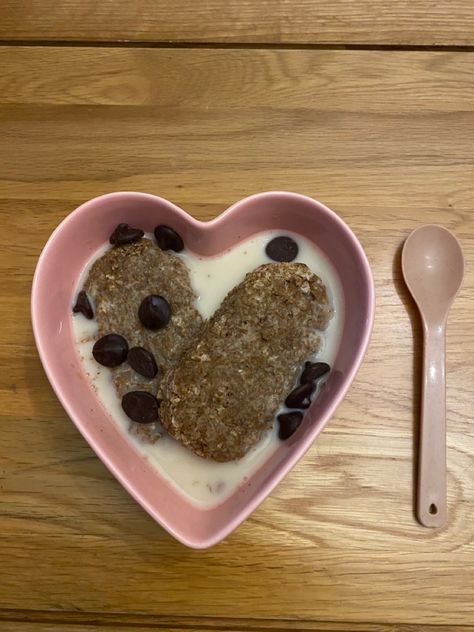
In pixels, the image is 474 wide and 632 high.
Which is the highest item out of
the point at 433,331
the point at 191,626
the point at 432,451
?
the point at 433,331

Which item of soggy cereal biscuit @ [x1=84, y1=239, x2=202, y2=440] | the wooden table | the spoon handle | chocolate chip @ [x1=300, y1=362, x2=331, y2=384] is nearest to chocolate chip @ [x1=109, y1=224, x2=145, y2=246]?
soggy cereal biscuit @ [x1=84, y1=239, x2=202, y2=440]

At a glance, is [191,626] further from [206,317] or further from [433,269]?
[433,269]

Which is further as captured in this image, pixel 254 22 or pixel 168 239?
pixel 254 22

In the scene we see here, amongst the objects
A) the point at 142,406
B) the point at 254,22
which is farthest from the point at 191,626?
the point at 254,22

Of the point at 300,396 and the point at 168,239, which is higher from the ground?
the point at 168,239

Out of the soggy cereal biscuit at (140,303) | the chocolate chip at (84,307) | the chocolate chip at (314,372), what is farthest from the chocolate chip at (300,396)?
the chocolate chip at (84,307)

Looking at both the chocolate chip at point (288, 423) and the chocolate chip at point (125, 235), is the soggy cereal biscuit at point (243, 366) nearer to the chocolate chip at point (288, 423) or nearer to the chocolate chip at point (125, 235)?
the chocolate chip at point (288, 423)

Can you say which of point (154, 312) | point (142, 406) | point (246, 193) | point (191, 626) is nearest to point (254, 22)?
point (246, 193)
